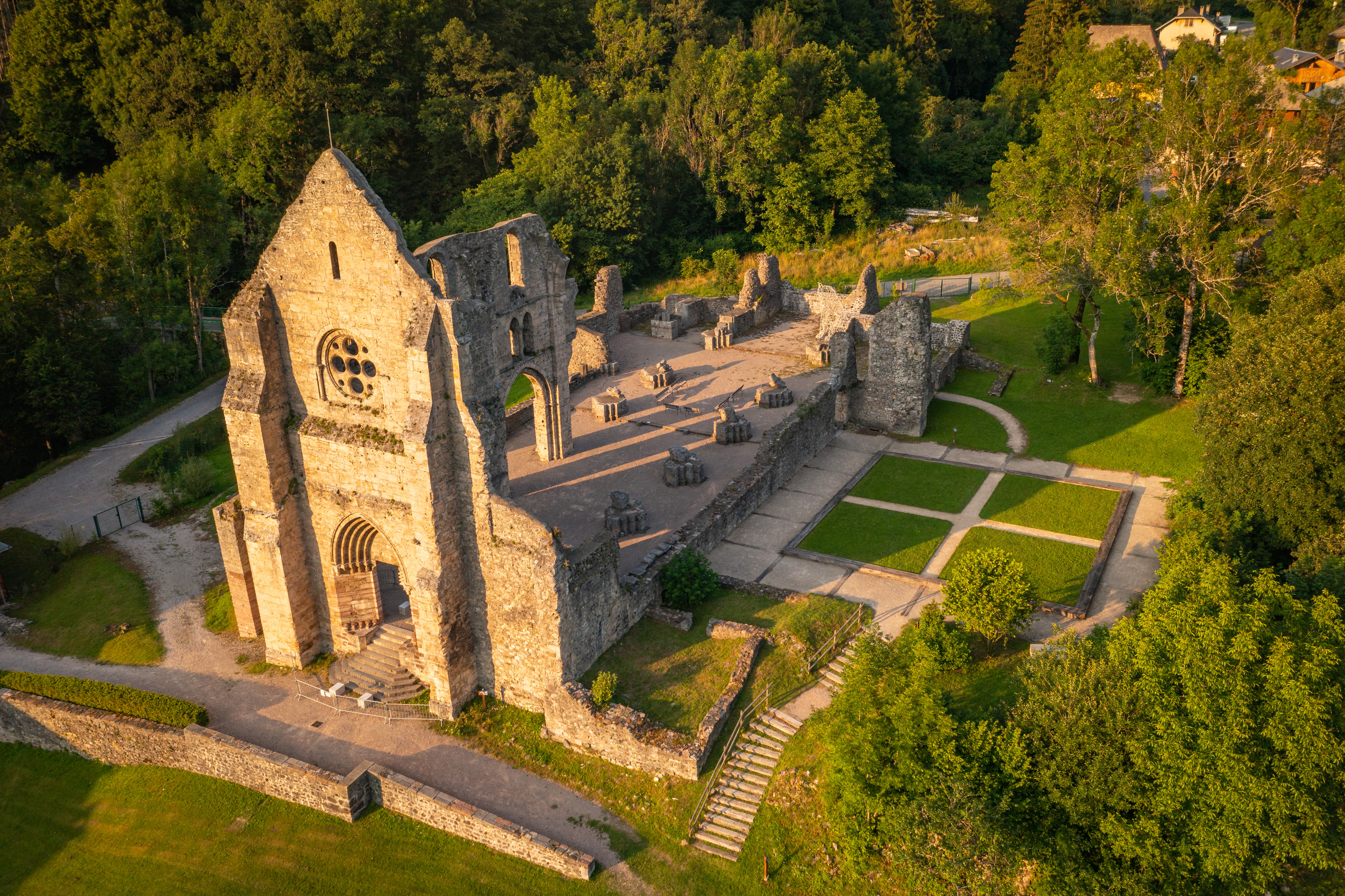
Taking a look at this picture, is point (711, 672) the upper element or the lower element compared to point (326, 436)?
lower

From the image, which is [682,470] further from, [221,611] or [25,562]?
[25,562]

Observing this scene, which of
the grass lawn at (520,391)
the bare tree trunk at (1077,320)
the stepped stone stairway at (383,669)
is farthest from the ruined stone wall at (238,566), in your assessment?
the bare tree trunk at (1077,320)

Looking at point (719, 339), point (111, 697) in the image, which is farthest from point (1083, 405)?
point (111, 697)

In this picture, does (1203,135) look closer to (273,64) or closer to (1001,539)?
(1001,539)

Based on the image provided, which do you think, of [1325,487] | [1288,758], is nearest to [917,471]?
[1325,487]

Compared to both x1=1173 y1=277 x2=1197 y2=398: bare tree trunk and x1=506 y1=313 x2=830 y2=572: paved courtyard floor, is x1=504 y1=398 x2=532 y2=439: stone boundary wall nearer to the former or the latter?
x1=506 y1=313 x2=830 y2=572: paved courtyard floor

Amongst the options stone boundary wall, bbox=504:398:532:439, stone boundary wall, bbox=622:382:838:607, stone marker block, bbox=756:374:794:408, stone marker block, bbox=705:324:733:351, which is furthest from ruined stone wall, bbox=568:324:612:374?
stone boundary wall, bbox=622:382:838:607
